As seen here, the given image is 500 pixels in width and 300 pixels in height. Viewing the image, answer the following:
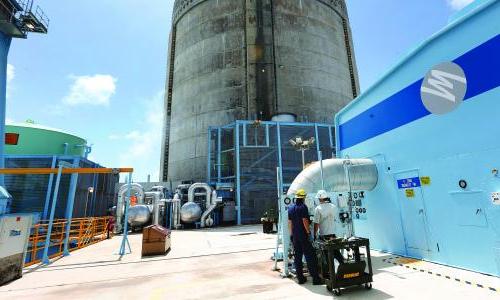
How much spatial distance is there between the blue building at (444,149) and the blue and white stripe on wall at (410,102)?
22 mm

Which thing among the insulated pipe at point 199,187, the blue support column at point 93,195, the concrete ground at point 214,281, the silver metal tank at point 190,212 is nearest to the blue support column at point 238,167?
the insulated pipe at point 199,187

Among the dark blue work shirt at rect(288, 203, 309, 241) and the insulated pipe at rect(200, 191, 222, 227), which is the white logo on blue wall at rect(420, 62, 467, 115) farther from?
the insulated pipe at rect(200, 191, 222, 227)

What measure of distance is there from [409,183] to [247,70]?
22393 mm

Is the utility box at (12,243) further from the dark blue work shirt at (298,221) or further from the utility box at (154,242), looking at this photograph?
the dark blue work shirt at (298,221)

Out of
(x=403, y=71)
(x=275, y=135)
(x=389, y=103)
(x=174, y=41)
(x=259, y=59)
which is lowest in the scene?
(x=389, y=103)

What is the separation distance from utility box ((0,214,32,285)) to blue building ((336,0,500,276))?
10469 mm

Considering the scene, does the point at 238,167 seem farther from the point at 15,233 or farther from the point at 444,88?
the point at 444,88

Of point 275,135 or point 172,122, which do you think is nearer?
point 275,135

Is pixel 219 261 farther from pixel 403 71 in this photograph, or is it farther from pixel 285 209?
A: pixel 403 71

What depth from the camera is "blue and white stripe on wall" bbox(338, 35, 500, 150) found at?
5.61 metres

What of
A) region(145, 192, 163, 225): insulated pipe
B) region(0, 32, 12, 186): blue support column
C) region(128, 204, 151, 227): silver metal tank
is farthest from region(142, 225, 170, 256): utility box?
region(0, 32, 12, 186): blue support column

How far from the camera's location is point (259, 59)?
27.6 meters

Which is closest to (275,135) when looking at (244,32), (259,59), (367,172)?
(259,59)

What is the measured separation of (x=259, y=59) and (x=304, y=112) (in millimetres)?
7114
